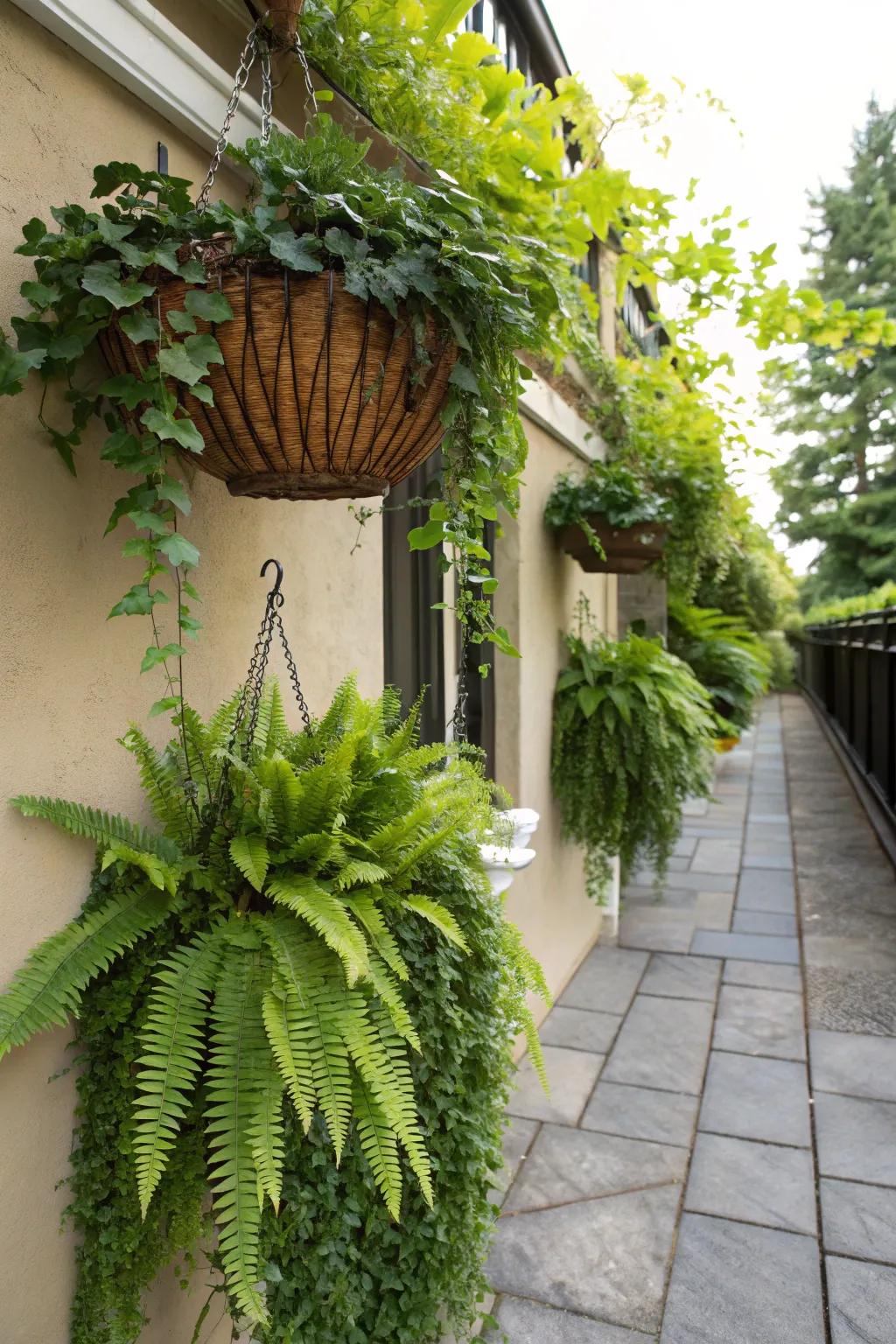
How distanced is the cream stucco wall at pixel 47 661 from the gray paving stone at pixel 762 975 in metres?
3.26

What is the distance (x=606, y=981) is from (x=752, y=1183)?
64.1 inches

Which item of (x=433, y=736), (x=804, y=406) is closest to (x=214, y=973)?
(x=433, y=736)

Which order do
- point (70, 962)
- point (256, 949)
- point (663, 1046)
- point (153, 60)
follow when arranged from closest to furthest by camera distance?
1. point (70, 962)
2. point (256, 949)
3. point (153, 60)
4. point (663, 1046)

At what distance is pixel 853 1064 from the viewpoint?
3.43 metres

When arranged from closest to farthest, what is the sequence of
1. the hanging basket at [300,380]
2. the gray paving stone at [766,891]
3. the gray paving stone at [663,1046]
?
the hanging basket at [300,380], the gray paving stone at [663,1046], the gray paving stone at [766,891]

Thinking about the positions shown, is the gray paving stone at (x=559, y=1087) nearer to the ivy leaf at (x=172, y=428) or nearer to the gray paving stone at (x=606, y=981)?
the gray paving stone at (x=606, y=981)

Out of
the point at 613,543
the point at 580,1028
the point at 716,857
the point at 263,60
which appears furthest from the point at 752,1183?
the point at 716,857

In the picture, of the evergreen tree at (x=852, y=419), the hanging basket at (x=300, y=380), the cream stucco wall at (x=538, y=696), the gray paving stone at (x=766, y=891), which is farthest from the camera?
the evergreen tree at (x=852, y=419)

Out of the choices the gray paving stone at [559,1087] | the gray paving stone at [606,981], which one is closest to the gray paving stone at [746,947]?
the gray paving stone at [606,981]

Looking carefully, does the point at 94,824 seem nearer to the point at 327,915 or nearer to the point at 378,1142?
the point at 327,915

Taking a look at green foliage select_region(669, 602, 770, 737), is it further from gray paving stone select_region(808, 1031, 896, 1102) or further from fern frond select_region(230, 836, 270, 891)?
fern frond select_region(230, 836, 270, 891)

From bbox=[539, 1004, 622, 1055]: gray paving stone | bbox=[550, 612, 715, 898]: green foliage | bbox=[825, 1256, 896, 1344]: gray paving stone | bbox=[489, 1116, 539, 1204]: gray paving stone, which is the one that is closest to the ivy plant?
bbox=[489, 1116, 539, 1204]: gray paving stone

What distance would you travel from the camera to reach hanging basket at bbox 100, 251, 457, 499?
4.25 ft

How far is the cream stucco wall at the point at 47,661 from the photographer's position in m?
1.33
